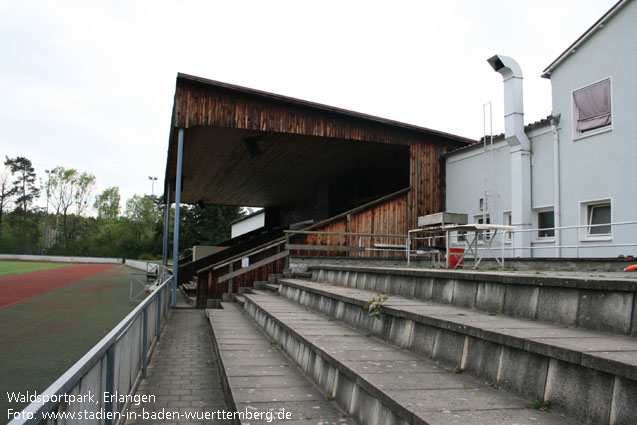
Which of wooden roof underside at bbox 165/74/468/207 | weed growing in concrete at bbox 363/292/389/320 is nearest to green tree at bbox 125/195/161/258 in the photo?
wooden roof underside at bbox 165/74/468/207

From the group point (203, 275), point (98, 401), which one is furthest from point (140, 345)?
point (203, 275)

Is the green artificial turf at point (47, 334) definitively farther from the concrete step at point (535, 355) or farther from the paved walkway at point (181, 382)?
the concrete step at point (535, 355)

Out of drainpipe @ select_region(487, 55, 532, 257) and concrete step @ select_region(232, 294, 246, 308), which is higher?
drainpipe @ select_region(487, 55, 532, 257)

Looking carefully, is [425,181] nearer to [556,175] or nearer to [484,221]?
[484,221]

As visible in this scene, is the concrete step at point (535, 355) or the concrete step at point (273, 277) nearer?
the concrete step at point (535, 355)

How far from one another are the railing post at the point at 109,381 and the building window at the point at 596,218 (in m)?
10.0

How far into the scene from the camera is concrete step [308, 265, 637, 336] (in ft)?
9.57

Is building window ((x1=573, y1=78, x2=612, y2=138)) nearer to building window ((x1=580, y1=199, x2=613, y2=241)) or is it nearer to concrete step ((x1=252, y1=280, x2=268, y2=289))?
building window ((x1=580, y1=199, x2=613, y2=241))

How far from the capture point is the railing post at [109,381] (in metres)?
3.19

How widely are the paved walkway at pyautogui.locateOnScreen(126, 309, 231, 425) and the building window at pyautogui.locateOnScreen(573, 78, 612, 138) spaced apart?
9384 millimetres

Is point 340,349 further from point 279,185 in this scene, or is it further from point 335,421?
point 279,185

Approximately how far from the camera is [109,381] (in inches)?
128

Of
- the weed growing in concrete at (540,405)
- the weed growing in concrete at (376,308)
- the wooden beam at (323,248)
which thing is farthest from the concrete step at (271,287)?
the weed growing in concrete at (540,405)

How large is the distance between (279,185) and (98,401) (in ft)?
68.6
